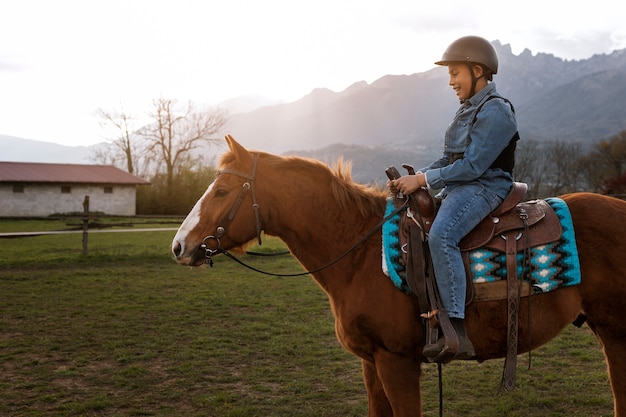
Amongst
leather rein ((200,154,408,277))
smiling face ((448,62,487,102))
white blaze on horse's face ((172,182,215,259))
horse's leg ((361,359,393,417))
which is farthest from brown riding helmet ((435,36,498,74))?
horse's leg ((361,359,393,417))

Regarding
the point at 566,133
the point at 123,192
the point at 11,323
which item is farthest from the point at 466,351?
the point at 566,133

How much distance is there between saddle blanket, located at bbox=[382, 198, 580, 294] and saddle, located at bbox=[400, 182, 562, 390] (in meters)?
0.04

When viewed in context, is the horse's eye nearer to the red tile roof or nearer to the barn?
the barn

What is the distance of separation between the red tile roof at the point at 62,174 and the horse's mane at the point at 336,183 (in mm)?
44082

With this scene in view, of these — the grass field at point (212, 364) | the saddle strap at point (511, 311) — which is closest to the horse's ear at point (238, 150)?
the saddle strap at point (511, 311)

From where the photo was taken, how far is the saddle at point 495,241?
3154mm

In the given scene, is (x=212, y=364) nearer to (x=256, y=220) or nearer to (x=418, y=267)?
(x=256, y=220)

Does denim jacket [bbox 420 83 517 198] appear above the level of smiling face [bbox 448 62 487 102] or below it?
below

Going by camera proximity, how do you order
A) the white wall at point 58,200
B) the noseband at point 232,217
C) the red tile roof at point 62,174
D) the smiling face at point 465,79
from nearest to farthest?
the noseband at point 232,217 < the smiling face at point 465,79 < the white wall at point 58,200 < the red tile roof at point 62,174

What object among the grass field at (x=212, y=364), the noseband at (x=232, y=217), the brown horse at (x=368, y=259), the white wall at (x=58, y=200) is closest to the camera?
the brown horse at (x=368, y=259)

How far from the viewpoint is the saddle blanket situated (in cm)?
324

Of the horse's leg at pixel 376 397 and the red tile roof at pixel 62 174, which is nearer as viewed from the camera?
the horse's leg at pixel 376 397

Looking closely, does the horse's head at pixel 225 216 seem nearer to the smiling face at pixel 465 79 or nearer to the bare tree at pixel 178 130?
the smiling face at pixel 465 79

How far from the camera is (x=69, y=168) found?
47.5 m
